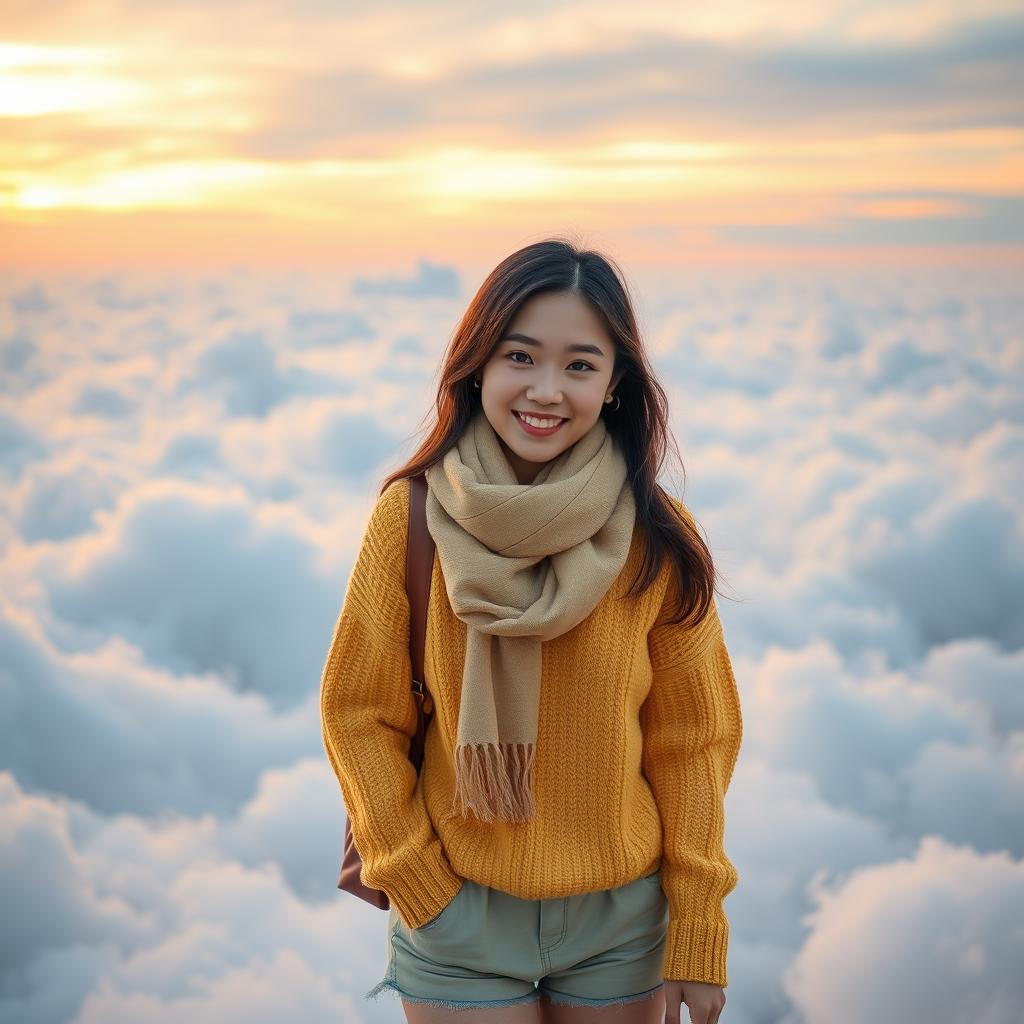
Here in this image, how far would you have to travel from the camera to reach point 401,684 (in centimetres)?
199

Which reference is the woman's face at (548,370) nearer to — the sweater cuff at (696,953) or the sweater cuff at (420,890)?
the sweater cuff at (420,890)

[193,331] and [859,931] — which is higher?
[193,331]

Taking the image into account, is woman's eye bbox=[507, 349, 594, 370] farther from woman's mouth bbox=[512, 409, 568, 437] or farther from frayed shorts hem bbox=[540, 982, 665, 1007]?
frayed shorts hem bbox=[540, 982, 665, 1007]

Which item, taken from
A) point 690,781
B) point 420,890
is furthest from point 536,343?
point 420,890

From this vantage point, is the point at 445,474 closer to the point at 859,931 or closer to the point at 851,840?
the point at 859,931

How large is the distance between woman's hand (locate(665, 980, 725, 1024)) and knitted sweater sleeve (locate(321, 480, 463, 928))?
43cm

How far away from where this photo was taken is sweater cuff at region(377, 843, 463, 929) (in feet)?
6.43

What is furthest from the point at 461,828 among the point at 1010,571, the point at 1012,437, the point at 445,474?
the point at 1012,437

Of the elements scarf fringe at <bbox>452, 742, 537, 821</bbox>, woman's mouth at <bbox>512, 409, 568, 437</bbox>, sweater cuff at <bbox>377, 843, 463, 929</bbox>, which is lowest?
sweater cuff at <bbox>377, 843, 463, 929</bbox>

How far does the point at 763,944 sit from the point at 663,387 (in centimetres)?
3960

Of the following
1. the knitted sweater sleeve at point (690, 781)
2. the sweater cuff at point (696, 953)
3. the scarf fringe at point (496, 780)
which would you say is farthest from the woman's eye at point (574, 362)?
the sweater cuff at point (696, 953)

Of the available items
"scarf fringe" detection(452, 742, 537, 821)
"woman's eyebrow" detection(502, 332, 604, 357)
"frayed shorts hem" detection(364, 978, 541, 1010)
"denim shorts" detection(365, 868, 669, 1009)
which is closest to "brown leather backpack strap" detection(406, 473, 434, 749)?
"scarf fringe" detection(452, 742, 537, 821)

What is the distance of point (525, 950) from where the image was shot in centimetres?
199

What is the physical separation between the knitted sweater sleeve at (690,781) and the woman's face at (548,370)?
356 millimetres
